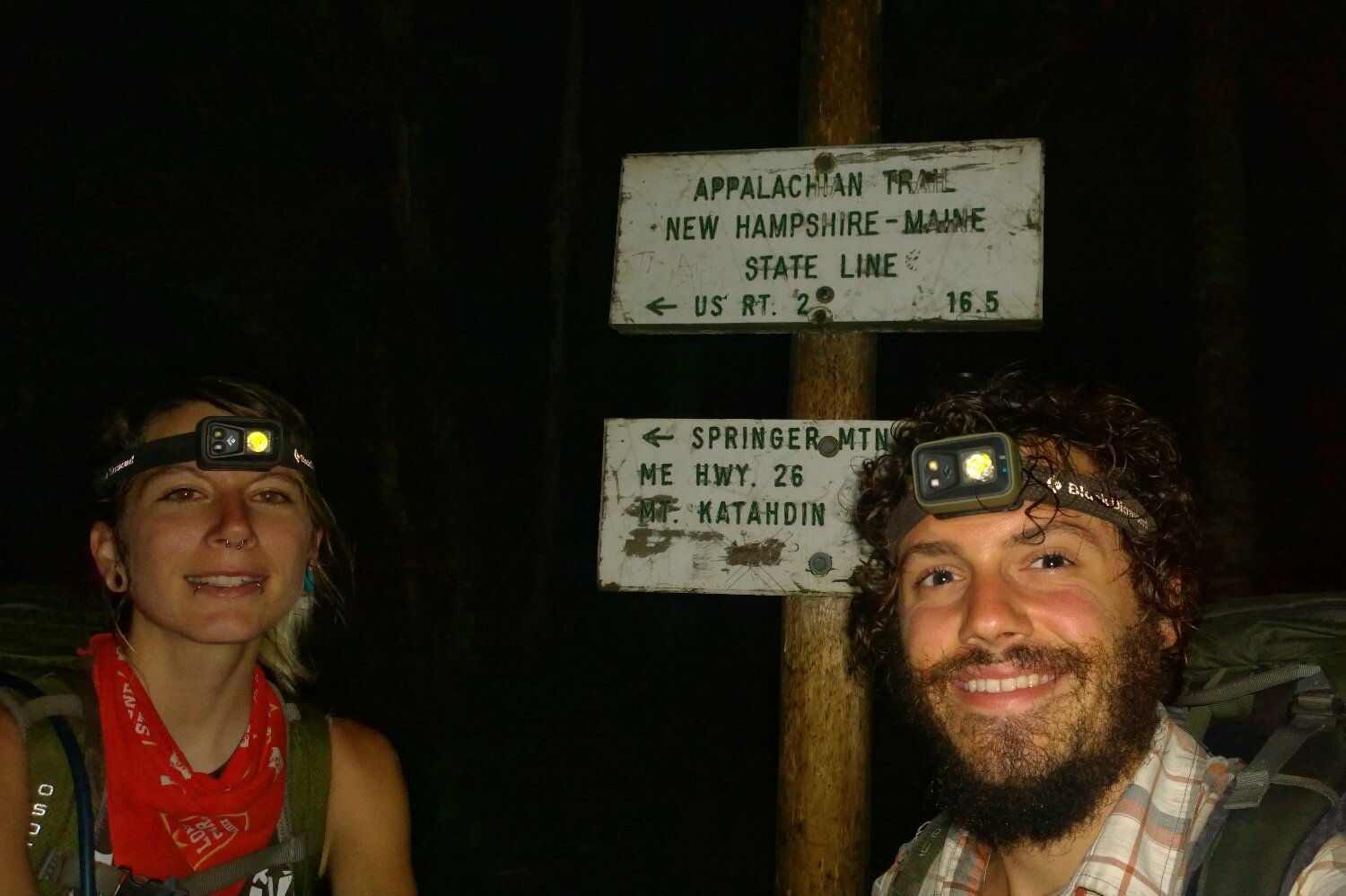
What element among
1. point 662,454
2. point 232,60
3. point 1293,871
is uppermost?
point 232,60

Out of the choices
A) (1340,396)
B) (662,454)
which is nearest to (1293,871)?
(662,454)

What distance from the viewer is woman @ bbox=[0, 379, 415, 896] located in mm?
2945

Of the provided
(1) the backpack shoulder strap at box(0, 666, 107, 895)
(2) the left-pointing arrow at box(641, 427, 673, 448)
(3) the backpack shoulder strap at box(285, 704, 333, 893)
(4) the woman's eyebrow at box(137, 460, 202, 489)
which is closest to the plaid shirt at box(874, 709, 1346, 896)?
(2) the left-pointing arrow at box(641, 427, 673, 448)

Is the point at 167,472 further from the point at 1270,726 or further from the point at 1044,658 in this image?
the point at 1270,726

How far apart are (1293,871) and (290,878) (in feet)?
8.61

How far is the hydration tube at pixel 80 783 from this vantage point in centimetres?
265

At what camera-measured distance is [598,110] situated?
1277cm

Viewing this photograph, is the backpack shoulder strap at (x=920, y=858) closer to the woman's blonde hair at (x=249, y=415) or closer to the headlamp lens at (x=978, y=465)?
the headlamp lens at (x=978, y=465)

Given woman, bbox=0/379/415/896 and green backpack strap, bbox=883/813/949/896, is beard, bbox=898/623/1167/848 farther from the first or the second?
woman, bbox=0/379/415/896

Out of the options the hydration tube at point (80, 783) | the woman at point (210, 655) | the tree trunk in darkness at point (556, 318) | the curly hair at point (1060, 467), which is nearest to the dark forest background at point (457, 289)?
the tree trunk in darkness at point (556, 318)

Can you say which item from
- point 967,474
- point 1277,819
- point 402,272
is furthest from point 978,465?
point 402,272

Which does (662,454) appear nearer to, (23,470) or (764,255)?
(764,255)

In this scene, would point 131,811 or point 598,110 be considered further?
point 598,110

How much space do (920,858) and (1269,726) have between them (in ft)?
3.11
